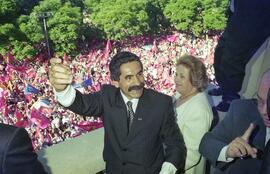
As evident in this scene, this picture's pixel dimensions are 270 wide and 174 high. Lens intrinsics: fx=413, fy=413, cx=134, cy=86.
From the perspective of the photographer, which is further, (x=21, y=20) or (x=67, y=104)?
(x=21, y=20)

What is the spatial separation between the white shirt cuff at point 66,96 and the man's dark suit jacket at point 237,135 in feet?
2.44

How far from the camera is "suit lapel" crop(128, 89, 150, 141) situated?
2348 mm

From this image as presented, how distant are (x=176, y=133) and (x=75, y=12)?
31.7 meters

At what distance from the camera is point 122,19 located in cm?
3566

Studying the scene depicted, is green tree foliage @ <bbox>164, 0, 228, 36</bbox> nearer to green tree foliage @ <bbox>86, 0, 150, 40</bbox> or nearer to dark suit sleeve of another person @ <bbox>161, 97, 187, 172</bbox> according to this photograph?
green tree foliage @ <bbox>86, 0, 150, 40</bbox>

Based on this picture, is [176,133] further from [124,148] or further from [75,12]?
[75,12]

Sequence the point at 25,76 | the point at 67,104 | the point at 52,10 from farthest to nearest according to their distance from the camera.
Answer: the point at 52,10 → the point at 25,76 → the point at 67,104

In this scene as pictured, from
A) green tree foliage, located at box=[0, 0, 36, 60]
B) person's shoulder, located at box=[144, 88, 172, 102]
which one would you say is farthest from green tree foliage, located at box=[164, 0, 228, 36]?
A: person's shoulder, located at box=[144, 88, 172, 102]

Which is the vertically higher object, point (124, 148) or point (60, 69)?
point (60, 69)

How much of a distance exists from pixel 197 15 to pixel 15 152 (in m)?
40.1

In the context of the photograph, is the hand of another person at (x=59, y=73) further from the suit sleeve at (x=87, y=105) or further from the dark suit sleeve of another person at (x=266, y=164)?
the dark suit sleeve of another person at (x=266, y=164)

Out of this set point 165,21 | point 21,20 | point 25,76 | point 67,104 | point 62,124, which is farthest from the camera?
point 165,21

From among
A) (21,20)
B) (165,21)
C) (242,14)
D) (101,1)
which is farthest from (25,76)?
(165,21)

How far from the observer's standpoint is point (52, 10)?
108 ft
